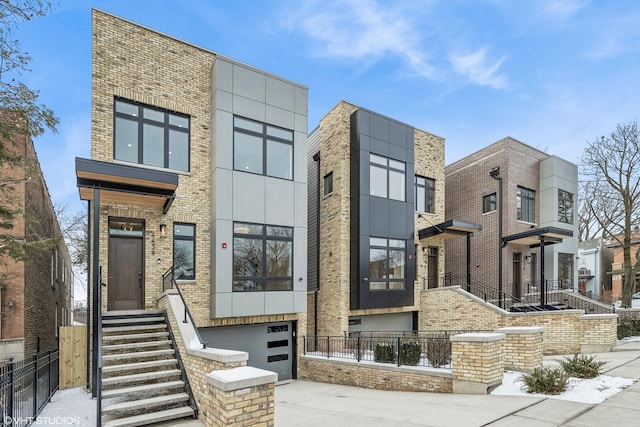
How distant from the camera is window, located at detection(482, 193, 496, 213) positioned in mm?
19094

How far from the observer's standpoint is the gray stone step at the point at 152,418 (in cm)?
620

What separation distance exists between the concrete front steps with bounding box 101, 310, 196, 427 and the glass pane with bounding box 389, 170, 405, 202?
401 inches

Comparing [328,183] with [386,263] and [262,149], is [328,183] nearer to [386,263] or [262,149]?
[386,263]

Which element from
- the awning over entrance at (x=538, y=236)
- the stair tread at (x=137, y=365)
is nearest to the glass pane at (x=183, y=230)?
the stair tread at (x=137, y=365)

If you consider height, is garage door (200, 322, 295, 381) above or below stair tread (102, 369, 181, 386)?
below

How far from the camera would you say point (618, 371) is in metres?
8.30

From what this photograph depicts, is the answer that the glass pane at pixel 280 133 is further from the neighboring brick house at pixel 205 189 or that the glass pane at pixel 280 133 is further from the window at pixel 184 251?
the window at pixel 184 251

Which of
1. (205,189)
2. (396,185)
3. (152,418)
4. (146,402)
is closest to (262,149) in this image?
(205,189)

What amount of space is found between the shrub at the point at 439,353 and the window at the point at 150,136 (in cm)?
844

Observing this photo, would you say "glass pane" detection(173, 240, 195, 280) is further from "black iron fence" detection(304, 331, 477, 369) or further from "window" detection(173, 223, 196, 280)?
"black iron fence" detection(304, 331, 477, 369)

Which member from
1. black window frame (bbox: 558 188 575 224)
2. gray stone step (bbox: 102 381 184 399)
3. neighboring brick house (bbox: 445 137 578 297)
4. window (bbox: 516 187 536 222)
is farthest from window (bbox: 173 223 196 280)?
black window frame (bbox: 558 188 575 224)

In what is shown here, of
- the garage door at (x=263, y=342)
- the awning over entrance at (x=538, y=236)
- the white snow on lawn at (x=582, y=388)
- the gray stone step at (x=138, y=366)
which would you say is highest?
the awning over entrance at (x=538, y=236)

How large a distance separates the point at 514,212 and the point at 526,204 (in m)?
1.78

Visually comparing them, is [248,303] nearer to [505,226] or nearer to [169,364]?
[169,364]
